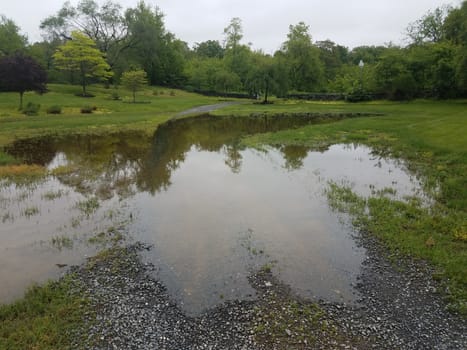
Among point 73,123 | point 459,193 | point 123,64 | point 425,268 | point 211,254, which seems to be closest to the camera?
point 425,268

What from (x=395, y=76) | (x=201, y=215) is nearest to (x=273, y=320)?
(x=201, y=215)

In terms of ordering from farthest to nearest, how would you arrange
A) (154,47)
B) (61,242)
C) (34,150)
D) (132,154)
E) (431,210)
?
(154,47) < (34,150) < (132,154) < (431,210) < (61,242)

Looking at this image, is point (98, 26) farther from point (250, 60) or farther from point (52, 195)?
point (52, 195)

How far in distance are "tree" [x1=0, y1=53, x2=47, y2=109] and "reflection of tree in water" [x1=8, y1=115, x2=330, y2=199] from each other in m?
13.4

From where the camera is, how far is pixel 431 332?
534 centimetres

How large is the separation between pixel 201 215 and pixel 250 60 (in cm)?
6678

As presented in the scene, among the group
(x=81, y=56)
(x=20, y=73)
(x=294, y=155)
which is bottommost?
(x=294, y=155)

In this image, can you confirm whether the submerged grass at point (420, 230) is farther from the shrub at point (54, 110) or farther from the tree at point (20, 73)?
the tree at point (20, 73)

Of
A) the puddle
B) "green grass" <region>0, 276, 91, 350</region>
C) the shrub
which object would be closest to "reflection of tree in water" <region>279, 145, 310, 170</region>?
the puddle

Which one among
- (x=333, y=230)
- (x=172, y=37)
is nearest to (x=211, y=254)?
(x=333, y=230)

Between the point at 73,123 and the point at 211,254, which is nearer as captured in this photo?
the point at 211,254

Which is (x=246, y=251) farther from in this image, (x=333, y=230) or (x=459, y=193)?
(x=459, y=193)

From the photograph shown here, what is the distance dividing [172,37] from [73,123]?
62.1m

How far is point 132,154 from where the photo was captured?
18625 mm
